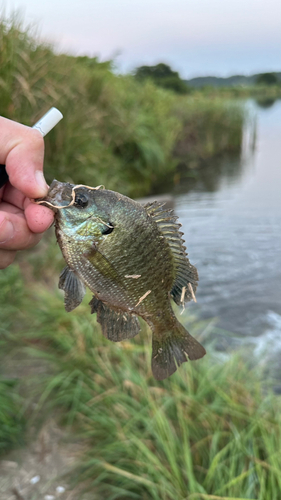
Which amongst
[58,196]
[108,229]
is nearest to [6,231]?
[58,196]

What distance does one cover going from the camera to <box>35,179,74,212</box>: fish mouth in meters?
1.47

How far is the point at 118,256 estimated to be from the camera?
57.1 inches

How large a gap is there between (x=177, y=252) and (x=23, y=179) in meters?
0.71

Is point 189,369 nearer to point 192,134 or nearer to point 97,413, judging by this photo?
point 97,413

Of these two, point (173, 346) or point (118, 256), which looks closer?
point (118, 256)

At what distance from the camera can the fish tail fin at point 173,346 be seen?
1.58 meters

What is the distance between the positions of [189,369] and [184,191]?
11.4m

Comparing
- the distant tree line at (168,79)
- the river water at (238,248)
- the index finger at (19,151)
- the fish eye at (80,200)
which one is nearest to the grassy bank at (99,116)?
the river water at (238,248)

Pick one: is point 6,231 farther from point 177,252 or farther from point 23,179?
point 177,252

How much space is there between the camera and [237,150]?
20.2m

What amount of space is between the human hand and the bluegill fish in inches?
4.8

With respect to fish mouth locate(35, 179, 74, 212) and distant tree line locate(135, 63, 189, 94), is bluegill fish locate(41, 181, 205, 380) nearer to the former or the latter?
fish mouth locate(35, 179, 74, 212)

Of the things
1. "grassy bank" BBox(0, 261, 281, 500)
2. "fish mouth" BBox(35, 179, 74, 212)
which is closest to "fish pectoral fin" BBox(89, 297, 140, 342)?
"fish mouth" BBox(35, 179, 74, 212)

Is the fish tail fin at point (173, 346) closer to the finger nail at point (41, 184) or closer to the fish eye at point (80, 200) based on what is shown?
the fish eye at point (80, 200)
